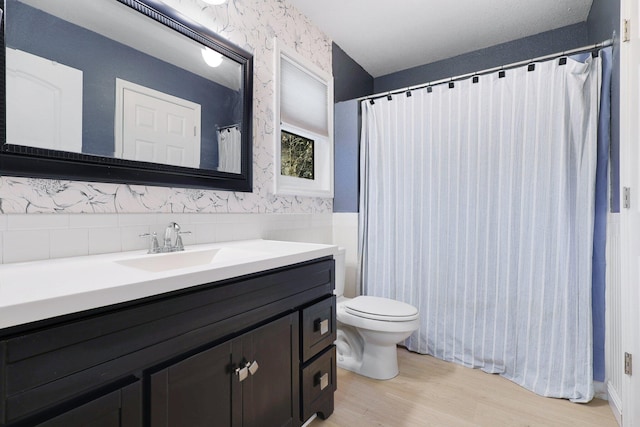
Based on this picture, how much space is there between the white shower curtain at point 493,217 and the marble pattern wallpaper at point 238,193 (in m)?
0.64

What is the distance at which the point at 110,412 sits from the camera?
28.2 inches

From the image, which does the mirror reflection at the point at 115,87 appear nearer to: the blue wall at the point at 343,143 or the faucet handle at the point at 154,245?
the faucet handle at the point at 154,245

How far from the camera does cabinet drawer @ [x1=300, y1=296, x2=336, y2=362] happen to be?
4.42ft

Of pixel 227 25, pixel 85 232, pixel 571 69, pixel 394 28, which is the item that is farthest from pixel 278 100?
pixel 571 69

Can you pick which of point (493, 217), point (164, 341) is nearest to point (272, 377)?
point (164, 341)

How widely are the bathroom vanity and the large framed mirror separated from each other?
37 cm

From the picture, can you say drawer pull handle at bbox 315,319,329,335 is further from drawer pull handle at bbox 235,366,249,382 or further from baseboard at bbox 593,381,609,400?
baseboard at bbox 593,381,609,400

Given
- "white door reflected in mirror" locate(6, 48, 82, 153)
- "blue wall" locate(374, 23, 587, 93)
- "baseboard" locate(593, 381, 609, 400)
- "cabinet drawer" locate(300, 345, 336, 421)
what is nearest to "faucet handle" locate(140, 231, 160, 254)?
"white door reflected in mirror" locate(6, 48, 82, 153)

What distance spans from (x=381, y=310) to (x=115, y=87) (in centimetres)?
170

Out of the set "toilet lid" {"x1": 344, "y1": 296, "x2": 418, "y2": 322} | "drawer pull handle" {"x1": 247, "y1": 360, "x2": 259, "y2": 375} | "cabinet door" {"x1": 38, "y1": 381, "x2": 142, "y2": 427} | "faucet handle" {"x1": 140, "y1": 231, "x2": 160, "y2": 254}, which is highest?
"faucet handle" {"x1": 140, "y1": 231, "x2": 160, "y2": 254}

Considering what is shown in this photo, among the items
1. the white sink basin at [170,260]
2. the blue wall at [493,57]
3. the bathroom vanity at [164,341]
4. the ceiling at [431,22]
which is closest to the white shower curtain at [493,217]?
the ceiling at [431,22]

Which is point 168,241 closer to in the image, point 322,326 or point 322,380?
point 322,326

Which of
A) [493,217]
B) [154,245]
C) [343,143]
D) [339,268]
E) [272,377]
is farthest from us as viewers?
[343,143]

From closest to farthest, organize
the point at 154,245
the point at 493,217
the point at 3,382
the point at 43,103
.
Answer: the point at 3,382 < the point at 43,103 < the point at 154,245 < the point at 493,217
